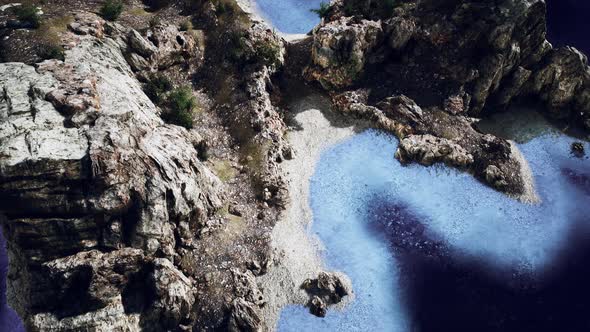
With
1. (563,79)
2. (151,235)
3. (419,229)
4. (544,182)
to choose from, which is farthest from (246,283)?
(563,79)

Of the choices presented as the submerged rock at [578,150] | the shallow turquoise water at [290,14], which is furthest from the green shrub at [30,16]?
→ the submerged rock at [578,150]

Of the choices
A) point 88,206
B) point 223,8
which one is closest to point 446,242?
point 88,206

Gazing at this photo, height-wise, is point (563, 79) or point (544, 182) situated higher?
point (563, 79)

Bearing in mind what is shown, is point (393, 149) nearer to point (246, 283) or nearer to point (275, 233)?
point (275, 233)

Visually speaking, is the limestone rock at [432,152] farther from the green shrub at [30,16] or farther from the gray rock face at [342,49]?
the green shrub at [30,16]

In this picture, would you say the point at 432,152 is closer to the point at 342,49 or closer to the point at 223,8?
the point at 342,49

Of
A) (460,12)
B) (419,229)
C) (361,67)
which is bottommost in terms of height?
(419,229)
